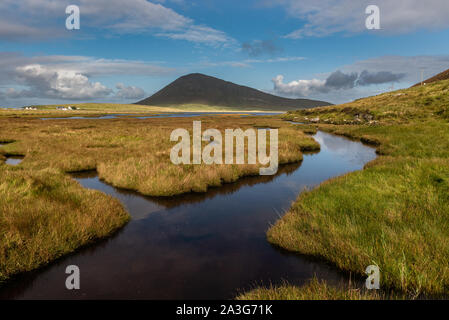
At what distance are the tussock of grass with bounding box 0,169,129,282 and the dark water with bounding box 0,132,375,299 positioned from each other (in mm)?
367

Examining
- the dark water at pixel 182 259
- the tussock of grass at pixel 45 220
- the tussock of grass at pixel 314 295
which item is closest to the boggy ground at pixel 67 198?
the tussock of grass at pixel 45 220

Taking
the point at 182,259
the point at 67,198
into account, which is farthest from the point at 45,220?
the point at 182,259

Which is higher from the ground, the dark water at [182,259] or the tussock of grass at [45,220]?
the tussock of grass at [45,220]

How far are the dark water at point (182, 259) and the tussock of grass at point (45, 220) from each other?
1.21ft

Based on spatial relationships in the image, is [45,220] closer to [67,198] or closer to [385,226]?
[67,198]

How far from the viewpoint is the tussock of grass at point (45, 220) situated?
21.3 ft

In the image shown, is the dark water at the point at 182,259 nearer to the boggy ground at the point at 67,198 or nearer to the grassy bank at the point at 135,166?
the boggy ground at the point at 67,198

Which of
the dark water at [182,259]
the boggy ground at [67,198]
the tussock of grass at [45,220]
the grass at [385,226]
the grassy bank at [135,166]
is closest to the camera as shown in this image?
the grass at [385,226]

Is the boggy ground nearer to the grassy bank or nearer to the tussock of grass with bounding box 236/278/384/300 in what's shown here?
the grassy bank

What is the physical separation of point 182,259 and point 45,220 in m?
4.41

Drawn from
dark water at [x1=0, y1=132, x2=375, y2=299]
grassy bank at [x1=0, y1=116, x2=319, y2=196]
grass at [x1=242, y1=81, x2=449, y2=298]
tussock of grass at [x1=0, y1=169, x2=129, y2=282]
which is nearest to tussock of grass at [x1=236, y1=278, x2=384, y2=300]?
grass at [x1=242, y1=81, x2=449, y2=298]

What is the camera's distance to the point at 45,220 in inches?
304

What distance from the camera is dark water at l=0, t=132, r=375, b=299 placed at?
6070 millimetres
